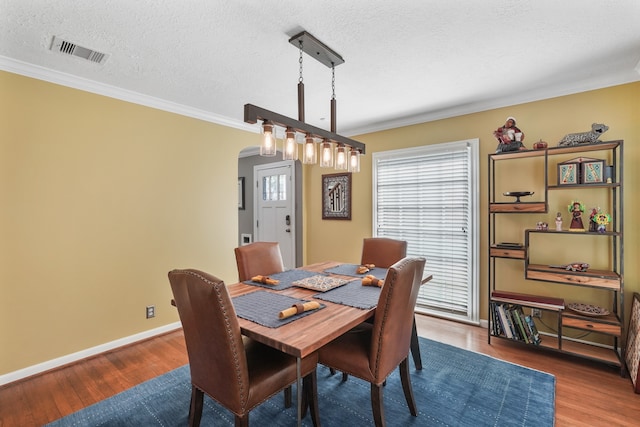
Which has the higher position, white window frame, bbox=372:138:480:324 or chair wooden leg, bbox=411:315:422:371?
white window frame, bbox=372:138:480:324

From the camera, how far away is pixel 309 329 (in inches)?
54.7

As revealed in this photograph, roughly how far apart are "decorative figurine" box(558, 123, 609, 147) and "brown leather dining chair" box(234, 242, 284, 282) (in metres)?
2.60

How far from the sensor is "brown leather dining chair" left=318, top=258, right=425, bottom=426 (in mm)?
1559

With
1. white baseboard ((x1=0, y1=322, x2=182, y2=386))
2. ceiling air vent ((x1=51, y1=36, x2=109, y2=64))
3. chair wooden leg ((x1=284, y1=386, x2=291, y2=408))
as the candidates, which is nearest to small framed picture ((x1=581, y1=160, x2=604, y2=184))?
chair wooden leg ((x1=284, y1=386, x2=291, y2=408))

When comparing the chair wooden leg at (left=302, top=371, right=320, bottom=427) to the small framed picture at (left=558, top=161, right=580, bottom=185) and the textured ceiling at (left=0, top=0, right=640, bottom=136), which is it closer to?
the textured ceiling at (left=0, top=0, right=640, bottom=136)

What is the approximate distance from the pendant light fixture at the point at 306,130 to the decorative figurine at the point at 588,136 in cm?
172

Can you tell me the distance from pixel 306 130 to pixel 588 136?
231 centimetres

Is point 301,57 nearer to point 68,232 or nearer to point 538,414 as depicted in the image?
point 68,232

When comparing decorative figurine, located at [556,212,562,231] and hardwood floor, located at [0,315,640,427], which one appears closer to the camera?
hardwood floor, located at [0,315,640,427]

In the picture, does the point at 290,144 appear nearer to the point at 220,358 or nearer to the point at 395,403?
the point at 220,358

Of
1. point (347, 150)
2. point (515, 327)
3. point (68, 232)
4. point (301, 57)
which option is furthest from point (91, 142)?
point (515, 327)

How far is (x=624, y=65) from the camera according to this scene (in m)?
2.38

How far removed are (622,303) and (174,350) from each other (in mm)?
3715

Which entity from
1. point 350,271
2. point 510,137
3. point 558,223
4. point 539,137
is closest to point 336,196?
point 350,271
